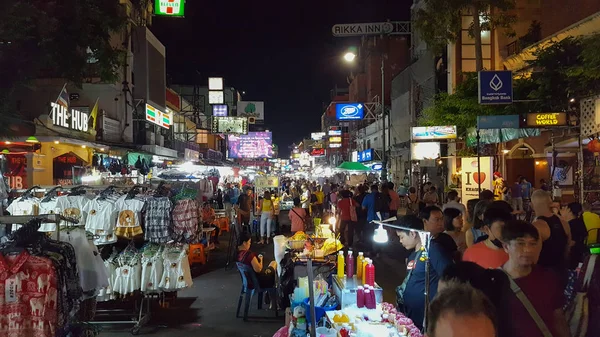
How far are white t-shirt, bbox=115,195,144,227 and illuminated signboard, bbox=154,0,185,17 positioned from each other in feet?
52.1

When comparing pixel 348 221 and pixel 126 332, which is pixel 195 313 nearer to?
pixel 126 332

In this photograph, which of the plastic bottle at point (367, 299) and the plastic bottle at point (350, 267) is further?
the plastic bottle at point (350, 267)

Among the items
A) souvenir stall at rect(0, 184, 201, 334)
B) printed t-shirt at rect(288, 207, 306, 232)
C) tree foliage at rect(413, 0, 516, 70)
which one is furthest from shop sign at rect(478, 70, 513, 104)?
souvenir stall at rect(0, 184, 201, 334)

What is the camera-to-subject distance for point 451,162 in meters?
23.0

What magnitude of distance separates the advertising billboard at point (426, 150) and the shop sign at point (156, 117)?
12.3m

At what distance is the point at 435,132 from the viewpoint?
55.7 ft

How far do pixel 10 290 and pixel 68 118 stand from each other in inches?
499

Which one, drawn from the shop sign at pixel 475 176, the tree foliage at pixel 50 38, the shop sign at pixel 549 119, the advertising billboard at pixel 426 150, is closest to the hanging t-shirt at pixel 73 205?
the tree foliage at pixel 50 38

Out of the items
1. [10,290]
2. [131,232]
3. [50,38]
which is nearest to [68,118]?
[50,38]

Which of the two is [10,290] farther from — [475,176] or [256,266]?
[475,176]

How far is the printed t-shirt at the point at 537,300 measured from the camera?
2893mm

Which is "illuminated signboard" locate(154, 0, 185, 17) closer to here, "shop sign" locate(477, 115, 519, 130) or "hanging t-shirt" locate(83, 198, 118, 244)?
"hanging t-shirt" locate(83, 198, 118, 244)

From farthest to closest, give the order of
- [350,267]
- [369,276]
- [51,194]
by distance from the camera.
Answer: [51,194], [350,267], [369,276]

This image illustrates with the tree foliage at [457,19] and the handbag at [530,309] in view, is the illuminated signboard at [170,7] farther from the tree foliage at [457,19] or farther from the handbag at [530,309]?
the handbag at [530,309]
